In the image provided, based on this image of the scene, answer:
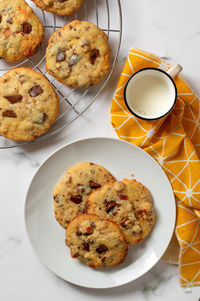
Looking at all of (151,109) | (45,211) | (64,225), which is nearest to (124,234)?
(64,225)

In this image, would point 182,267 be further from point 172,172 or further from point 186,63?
point 186,63

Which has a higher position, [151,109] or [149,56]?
[149,56]

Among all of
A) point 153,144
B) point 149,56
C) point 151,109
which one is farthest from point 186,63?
point 153,144

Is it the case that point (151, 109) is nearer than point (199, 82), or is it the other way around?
point (151, 109)

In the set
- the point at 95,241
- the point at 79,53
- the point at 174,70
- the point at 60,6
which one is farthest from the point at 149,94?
the point at 95,241

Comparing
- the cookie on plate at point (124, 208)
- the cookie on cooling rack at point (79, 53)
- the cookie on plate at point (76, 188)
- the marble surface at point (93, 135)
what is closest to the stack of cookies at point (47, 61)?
the cookie on cooling rack at point (79, 53)

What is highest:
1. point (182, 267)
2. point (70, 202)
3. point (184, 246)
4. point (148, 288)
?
point (70, 202)
